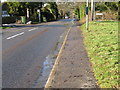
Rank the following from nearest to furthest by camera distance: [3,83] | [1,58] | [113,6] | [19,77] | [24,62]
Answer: [3,83], [19,77], [24,62], [1,58], [113,6]

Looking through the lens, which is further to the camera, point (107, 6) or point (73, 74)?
point (107, 6)

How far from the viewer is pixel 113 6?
134 feet

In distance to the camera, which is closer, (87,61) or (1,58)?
(87,61)

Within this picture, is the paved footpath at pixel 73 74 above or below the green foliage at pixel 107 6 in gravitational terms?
below

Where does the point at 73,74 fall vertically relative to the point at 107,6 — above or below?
below

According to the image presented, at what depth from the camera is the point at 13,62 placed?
29.1 feet

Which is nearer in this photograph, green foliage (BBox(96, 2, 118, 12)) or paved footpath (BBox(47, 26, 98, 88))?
paved footpath (BBox(47, 26, 98, 88))

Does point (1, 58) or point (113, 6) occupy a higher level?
point (113, 6)

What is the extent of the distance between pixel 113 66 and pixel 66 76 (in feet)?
5.08

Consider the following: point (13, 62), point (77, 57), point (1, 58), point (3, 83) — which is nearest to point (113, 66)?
point (77, 57)

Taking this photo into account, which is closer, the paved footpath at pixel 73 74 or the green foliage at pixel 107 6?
the paved footpath at pixel 73 74

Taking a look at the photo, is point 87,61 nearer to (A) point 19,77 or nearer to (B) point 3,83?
(A) point 19,77

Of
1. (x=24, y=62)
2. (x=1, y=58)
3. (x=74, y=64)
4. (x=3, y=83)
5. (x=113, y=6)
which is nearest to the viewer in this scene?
(x=3, y=83)

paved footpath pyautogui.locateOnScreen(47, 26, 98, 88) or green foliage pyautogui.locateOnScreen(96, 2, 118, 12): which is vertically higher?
green foliage pyautogui.locateOnScreen(96, 2, 118, 12)
